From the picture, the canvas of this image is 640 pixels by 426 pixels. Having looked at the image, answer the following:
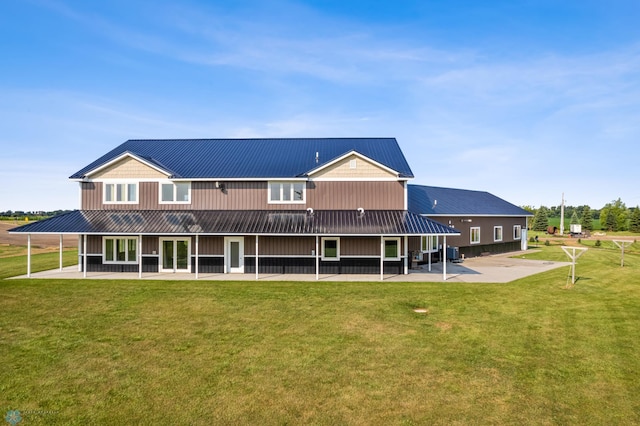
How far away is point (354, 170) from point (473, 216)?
1446 cm

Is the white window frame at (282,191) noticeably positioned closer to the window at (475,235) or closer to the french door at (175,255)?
the french door at (175,255)

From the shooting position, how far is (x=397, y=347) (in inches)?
389

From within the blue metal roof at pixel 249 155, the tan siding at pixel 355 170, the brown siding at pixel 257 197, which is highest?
the blue metal roof at pixel 249 155

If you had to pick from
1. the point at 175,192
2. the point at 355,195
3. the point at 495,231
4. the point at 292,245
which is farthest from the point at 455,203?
the point at 175,192

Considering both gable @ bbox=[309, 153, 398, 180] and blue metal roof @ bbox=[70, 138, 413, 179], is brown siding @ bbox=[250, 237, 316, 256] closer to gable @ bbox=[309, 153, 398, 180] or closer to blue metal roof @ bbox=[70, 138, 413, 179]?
blue metal roof @ bbox=[70, 138, 413, 179]

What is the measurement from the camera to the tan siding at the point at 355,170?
21.6 m

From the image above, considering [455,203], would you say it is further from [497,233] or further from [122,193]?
[122,193]

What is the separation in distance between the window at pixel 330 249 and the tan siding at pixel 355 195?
6.82 ft

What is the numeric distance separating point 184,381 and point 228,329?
352 centimetres

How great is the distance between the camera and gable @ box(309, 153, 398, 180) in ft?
70.9

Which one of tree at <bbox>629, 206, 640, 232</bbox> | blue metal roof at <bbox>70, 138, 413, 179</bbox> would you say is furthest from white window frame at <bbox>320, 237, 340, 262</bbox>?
tree at <bbox>629, 206, 640, 232</bbox>

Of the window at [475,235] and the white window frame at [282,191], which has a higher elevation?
the white window frame at [282,191]

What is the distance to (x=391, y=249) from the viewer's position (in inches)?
842

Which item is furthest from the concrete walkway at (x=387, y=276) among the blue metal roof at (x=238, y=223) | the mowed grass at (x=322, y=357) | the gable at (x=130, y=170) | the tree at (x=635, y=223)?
the tree at (x=635, y=223)
